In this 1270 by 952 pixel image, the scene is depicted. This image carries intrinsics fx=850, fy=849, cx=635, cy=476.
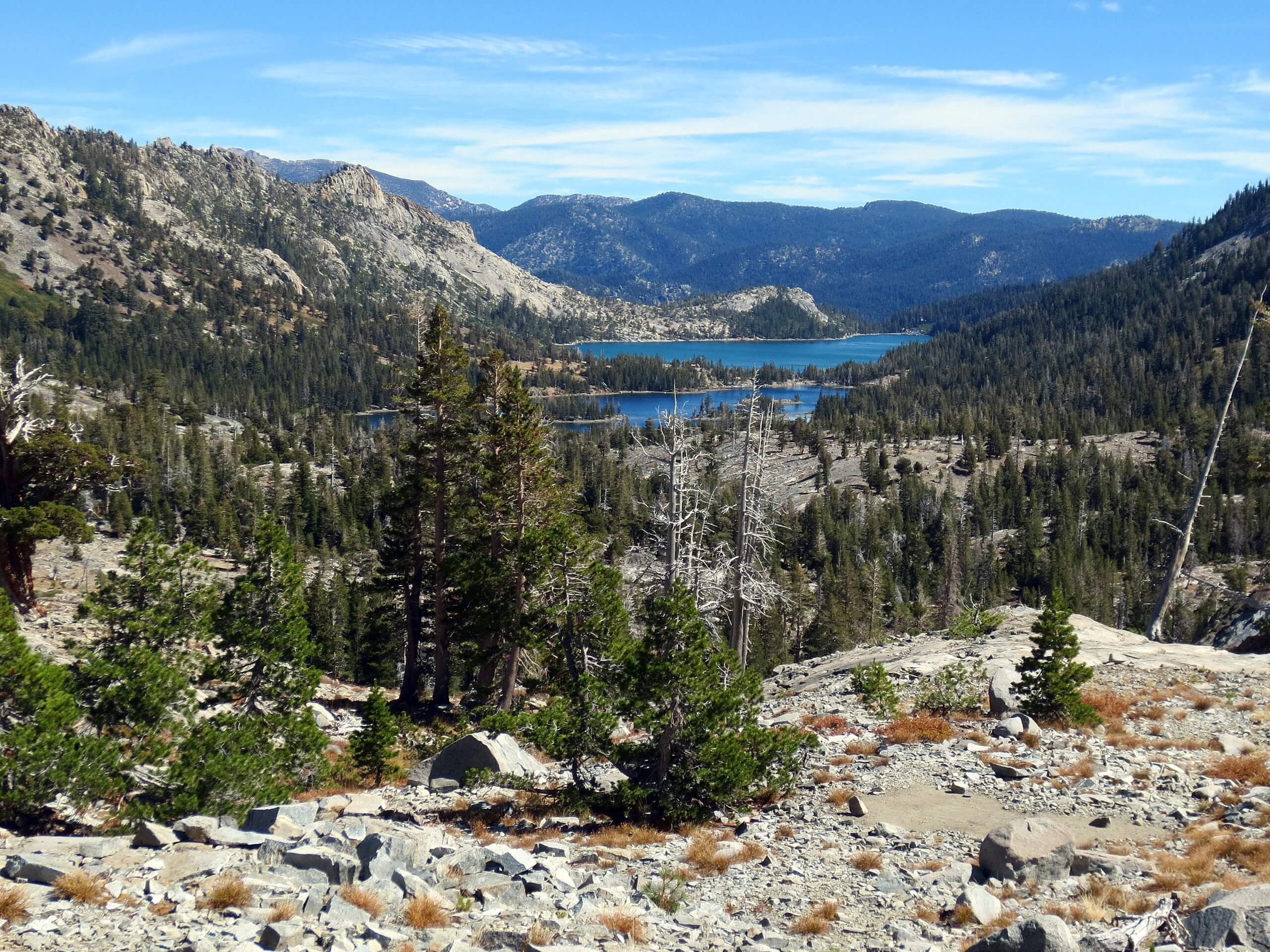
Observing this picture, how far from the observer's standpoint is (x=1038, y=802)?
1778 cm

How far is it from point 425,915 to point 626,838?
5.80 m

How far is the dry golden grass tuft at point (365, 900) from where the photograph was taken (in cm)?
1212

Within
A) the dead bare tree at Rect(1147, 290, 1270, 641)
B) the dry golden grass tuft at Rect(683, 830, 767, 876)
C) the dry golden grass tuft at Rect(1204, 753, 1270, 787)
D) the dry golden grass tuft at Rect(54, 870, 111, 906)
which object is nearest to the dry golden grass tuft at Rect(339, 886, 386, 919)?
the dry golden grass tuft at Rect(54, 870, 111, 906)

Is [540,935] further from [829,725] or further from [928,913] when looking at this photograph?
[829,725]

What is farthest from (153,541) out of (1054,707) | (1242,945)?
(1054,707)

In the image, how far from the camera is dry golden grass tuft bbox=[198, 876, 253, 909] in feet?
38.5

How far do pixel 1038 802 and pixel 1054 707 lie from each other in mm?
5816

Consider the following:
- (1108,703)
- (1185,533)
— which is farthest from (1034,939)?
(1185,533)

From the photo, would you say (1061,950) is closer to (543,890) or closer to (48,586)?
(543,890)

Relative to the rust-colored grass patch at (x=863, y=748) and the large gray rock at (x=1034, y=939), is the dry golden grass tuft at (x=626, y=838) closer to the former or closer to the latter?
the rust-colored grass patch at (x=863, y=748)

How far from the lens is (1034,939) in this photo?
34.4ft

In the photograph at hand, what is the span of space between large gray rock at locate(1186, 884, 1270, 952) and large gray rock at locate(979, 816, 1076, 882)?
3.27 metres

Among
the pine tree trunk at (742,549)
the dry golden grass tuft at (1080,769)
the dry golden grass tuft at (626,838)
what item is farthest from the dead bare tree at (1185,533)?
the dry golden grass tuft at (626,838)

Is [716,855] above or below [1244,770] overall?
below
